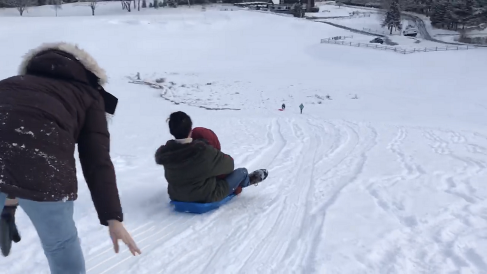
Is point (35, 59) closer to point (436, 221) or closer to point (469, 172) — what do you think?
point (436, 221)

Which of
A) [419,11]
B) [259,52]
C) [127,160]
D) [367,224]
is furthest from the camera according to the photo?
[419,11]

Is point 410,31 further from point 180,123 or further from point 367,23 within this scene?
point 180,123

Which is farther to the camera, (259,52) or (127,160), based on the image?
(259,52)

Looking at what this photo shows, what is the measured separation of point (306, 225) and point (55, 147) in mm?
3081

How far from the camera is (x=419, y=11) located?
6462 cm

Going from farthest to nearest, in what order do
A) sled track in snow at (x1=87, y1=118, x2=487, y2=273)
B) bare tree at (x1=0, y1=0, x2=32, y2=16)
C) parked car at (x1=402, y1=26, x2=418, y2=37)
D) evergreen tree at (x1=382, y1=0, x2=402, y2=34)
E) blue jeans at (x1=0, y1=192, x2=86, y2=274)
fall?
1. bare tree at (x1=0, y1=0, x2=32, y2=16)
2. evergreen tree at (x1=382, y1=0, x2=402, y2=34)
3. parked car at (x1=402, y1=26, x2=418, y2=37)
4. sled track in snow at (x1=87, y1=118, x2=487, y2=273)
5. blue jeans at (x1=0, y1=192, x2=86, y2=274)

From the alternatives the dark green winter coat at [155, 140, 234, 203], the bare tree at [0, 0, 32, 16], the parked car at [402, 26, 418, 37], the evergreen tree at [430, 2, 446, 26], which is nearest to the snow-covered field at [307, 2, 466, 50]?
the parked car at [402, 26, 418, 37]

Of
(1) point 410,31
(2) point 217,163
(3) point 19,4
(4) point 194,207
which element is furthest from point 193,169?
(3) point 19,4

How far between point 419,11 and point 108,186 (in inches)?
2766

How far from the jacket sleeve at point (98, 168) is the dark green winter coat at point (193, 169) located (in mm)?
2240

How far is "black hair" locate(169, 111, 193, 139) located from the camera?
178 inches

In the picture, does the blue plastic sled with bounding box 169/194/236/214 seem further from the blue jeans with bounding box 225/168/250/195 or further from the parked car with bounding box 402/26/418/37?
the parked car with bounding box 402/26/418/37

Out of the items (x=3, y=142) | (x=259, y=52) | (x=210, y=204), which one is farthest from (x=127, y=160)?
(x=259, y=52)

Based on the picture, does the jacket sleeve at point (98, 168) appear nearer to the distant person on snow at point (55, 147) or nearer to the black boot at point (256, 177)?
the distant person on snow at point (55, 147)
